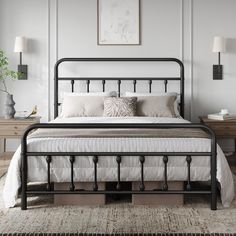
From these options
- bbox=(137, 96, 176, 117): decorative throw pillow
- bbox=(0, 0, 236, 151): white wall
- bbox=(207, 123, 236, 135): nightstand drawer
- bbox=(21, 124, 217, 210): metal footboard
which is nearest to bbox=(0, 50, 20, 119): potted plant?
bbox=(0, 0, 236, 151): white wall

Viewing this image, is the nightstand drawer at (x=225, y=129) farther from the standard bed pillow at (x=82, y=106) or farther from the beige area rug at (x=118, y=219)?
the beige area rug at (x=118, y=219)

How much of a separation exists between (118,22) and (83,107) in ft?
4.04

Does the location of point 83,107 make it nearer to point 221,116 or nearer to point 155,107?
point 155,107

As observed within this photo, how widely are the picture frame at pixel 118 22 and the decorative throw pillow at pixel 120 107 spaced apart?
92 centimetres

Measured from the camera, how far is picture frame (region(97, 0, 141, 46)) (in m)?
5.52

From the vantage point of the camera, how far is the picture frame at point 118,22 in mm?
5516

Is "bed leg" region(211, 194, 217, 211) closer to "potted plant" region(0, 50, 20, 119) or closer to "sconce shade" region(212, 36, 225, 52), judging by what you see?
"sconce shade" region(212, 36, 225, 52)

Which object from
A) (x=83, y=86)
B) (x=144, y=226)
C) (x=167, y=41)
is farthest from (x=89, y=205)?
(x=167, y=41)

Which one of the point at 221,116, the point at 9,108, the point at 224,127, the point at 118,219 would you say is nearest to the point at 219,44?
the point at 221,116

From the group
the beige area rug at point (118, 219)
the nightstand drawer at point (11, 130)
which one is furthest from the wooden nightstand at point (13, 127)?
the beige area rug at point (118, 219)

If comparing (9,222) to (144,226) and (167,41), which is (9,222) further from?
(167,41)

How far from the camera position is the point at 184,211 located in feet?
10.9

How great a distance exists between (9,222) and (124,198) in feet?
3.19

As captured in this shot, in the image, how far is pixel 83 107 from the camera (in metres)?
4.98
